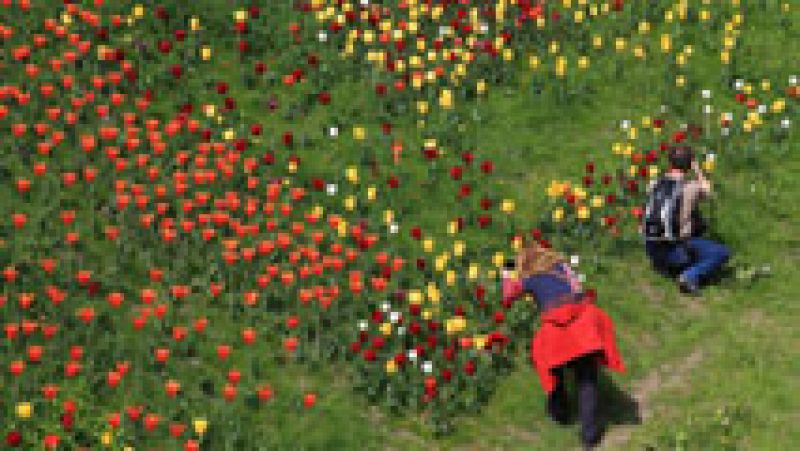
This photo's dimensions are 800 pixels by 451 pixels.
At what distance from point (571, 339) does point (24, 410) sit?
453cm

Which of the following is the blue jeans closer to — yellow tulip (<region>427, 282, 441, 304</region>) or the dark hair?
the dark hair

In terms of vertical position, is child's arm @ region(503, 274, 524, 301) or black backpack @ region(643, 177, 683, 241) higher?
black backpack @ region(643, 177, 683, 241)

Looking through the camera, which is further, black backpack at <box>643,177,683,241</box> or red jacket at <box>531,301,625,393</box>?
black backpack at <box>643,177,683,241</box>

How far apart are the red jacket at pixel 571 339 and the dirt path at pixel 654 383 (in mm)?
685

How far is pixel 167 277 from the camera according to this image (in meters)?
11.1

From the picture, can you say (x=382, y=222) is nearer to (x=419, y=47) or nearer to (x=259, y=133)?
(x=259, y=133)

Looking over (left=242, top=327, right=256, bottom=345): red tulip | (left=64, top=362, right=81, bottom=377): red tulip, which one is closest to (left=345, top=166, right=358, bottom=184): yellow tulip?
(left=242, top=327, right=256, bottom=345): red tulip

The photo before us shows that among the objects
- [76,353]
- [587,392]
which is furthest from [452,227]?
[76,353]

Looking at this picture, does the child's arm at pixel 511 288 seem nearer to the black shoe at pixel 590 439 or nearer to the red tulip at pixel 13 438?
the black shoe at pixel 590 439

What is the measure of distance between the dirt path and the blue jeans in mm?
973

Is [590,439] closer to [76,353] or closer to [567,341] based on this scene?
[567,341]

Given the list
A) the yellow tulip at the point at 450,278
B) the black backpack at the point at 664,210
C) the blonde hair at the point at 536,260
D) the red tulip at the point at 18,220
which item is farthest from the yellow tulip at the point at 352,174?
the red tulip at the point at 18,220

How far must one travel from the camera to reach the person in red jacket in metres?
9.63

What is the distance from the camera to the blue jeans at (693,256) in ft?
38.5
